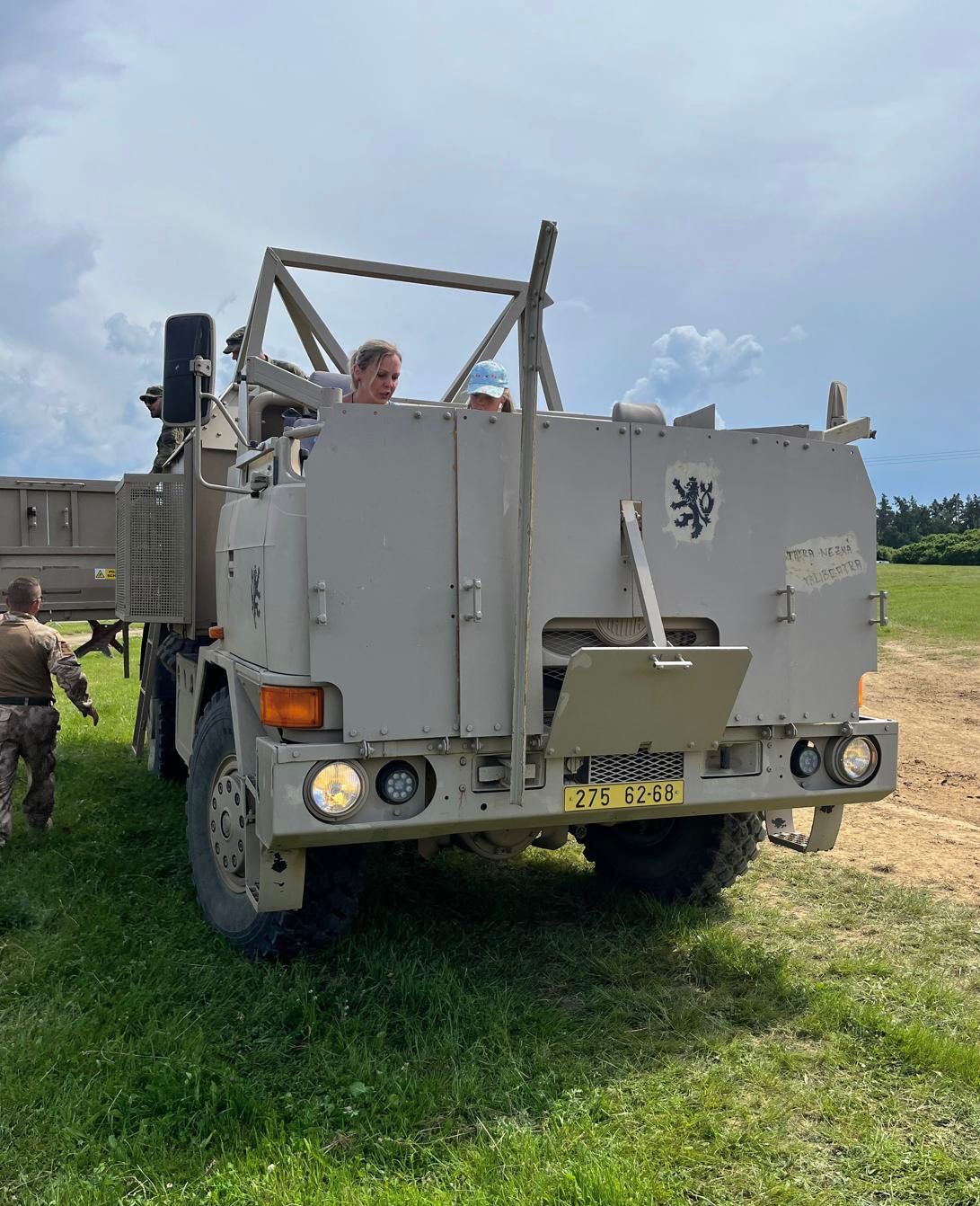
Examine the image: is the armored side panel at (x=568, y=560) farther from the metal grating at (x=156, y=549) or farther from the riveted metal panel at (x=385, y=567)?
the metal grating at (x=156, y=549)

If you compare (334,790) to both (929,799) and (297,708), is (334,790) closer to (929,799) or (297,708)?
(297,708)

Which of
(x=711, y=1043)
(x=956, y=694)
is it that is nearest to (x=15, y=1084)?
(x=711, y=1043)

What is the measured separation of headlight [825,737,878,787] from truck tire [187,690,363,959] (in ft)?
6.17

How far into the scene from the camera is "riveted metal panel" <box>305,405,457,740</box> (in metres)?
3.33

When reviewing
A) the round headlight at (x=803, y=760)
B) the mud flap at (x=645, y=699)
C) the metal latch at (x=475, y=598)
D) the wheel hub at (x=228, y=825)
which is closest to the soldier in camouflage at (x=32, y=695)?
the wheel hub at (x=228, y=825)

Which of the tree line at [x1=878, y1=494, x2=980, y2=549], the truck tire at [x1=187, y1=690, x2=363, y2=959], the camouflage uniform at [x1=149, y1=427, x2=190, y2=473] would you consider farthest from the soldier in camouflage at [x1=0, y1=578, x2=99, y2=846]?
the tree line at [x1=878, y1=494, x2=980, y2=549]

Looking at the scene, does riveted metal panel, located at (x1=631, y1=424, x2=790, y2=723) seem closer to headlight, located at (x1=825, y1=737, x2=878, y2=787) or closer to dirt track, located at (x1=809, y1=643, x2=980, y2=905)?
headlight, located at (x1=825, y1=737, x2=878, y2=787)

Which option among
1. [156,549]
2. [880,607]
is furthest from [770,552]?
[156,549]

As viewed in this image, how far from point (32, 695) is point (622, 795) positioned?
12.7 ft

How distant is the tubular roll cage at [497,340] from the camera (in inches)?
130

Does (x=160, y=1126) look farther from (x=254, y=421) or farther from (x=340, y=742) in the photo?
(x=254, y=421)

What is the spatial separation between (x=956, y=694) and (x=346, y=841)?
11.5 meters

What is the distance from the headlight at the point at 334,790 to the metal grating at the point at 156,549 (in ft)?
6.90

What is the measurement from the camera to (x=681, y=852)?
479 cm
